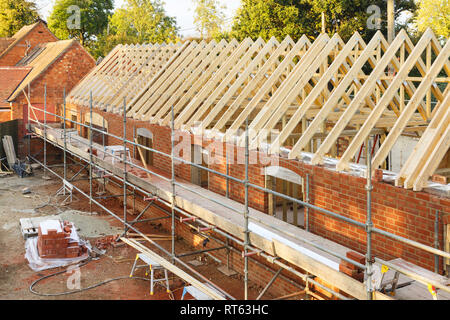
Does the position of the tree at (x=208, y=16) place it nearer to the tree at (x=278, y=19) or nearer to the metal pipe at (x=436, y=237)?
the tree at (x=278, y=19)

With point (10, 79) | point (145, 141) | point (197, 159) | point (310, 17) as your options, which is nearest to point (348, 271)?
point (197, 159)

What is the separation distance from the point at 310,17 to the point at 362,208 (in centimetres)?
2371

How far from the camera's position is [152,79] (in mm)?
16266

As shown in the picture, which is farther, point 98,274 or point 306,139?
point 98,274

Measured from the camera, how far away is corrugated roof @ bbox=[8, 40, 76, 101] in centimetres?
2344

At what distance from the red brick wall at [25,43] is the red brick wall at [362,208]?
24233 mm

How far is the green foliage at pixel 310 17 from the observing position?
2944 cm

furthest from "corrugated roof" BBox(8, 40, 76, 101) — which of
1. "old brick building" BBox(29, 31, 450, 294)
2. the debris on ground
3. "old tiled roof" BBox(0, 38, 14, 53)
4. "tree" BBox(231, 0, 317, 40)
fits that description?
the debris on ground

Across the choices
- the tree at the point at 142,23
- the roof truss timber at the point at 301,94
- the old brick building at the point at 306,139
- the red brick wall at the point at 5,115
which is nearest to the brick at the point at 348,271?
the old brick building at the point at 306,139

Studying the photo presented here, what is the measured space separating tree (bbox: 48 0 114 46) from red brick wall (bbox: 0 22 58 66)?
23097 mm

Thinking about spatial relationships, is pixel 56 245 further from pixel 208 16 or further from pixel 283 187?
pixel 208 16

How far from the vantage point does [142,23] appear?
5653 cm
